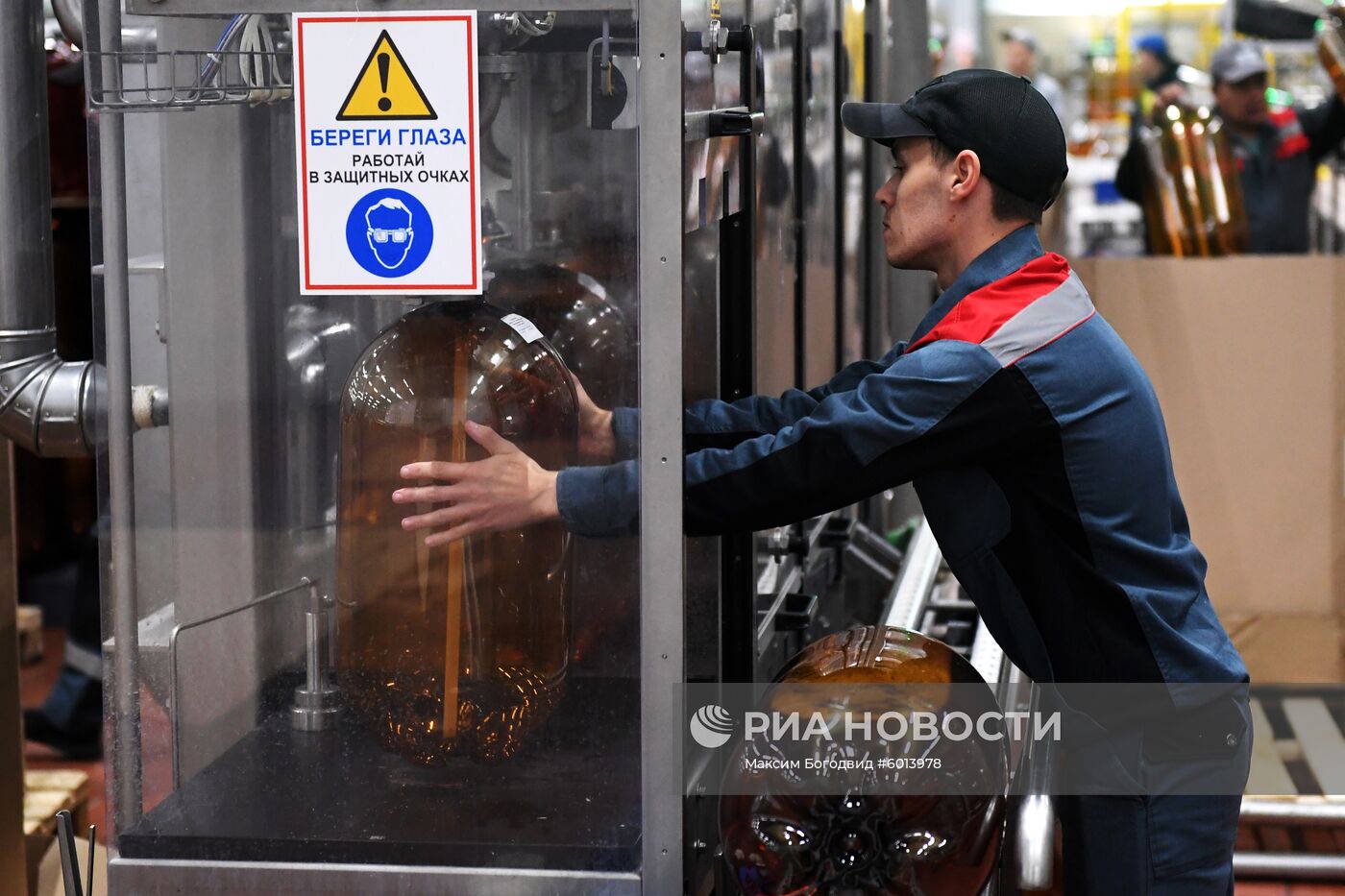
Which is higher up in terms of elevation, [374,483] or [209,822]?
[374,483]

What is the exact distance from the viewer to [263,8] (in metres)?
1.53

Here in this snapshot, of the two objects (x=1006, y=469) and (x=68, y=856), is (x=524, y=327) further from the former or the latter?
(x=68, y=856)

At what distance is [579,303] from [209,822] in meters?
0.65

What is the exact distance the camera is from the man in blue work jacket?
62.1 inches

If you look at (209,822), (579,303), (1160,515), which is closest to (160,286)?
(579,303)

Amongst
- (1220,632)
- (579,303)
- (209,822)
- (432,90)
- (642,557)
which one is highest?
(432,90)

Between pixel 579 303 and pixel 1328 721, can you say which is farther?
pixel 1328 721

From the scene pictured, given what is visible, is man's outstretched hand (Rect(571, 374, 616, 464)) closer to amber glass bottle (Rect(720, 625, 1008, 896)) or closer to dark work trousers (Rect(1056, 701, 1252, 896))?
amber glass bottle (Rect(720, 625, 1008, 896))

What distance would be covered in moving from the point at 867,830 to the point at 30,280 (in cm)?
109

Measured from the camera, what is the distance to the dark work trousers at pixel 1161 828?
5.57ft

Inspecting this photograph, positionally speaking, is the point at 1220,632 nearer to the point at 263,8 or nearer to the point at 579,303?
the point at 579,303
